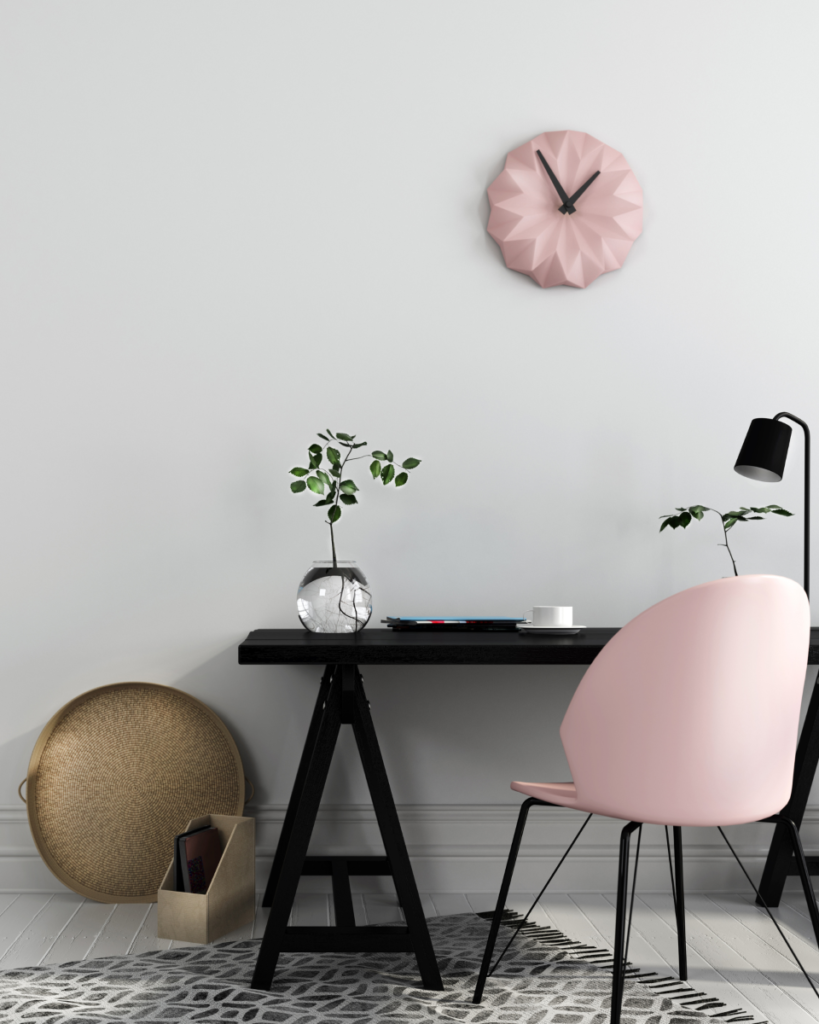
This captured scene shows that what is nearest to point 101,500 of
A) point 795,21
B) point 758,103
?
point 758,103

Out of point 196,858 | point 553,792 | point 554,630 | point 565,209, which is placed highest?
point 565,209

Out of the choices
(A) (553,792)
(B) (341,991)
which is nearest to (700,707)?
(A) (553,792)

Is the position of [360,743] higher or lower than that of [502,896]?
higher

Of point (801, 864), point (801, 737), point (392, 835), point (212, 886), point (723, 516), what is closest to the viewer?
point (801, 864)

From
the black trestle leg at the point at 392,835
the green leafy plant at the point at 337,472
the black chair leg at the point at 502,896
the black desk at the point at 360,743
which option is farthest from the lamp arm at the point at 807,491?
the black trestle leg at the point at 392,835

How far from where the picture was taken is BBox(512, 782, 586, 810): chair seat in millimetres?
1483

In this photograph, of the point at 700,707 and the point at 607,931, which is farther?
the point at 607,931

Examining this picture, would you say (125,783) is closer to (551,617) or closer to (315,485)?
(315,485)

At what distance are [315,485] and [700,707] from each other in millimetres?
988

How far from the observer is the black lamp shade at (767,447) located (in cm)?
202

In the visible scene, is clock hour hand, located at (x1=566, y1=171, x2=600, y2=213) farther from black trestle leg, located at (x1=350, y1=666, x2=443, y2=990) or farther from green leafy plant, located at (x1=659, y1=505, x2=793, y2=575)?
black trestle leg, located at (x1=350, y1=666, x2=443, y2=990)

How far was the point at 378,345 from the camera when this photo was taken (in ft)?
7.64

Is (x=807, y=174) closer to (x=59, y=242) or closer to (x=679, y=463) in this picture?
(x=679, y=463)

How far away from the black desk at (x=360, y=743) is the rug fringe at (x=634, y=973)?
356 mm
